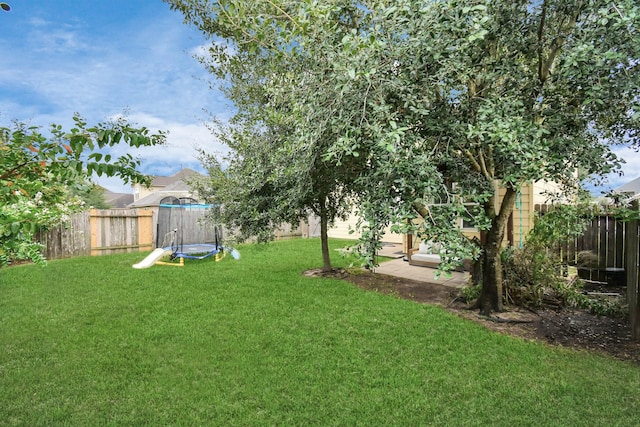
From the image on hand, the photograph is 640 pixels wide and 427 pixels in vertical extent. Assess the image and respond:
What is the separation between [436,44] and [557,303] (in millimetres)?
4178

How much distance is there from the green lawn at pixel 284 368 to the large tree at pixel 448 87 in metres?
1.19

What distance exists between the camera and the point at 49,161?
6.37 feet

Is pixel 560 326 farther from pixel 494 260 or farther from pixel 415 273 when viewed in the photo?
pixel 415 273

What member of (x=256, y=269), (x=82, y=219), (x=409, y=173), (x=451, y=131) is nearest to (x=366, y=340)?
(x=409, y=173)

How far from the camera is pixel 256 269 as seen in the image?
7.68 meters

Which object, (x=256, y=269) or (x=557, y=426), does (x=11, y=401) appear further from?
(x=256, y=269)

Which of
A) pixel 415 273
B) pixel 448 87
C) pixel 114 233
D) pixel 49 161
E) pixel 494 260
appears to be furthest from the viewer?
pixel 114 233

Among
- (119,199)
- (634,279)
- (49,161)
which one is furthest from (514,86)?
(119,199)

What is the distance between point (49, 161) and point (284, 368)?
240 centimetres

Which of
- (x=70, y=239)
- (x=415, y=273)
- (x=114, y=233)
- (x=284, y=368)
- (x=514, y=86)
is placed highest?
(x=514, y=86)

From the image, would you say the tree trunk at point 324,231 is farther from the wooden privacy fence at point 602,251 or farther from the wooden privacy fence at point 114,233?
the wooden privacy fence at point 602,251

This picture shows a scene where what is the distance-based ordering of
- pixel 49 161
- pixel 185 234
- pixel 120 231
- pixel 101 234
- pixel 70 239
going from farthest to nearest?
pixel 185 234
pixel 120 231
pixel 101 234
pixel 70 239
pixel 49 161

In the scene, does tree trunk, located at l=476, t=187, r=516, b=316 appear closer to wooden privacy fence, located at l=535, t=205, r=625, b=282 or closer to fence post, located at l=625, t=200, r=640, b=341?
fence post, located at l=625, t=200, r=640, b=341

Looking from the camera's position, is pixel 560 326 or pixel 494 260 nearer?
pixel 560 326
